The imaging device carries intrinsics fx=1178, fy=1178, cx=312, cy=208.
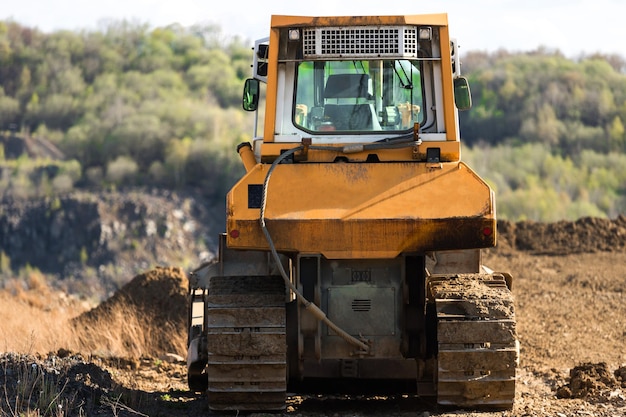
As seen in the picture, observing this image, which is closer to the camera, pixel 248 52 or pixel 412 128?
pixel 412 128

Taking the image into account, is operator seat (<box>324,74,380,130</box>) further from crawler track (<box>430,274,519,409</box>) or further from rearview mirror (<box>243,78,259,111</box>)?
crawler track (<box>430,274,519,409</box>)

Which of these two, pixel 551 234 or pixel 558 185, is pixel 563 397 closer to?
pixel 551 234

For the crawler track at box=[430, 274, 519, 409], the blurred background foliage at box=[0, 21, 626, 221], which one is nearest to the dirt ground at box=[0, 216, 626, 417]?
the crawler track at box=[430, 274, 519, 409]

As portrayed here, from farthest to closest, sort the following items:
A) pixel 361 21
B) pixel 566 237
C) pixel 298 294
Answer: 1. pixel 566 237
2. pixel 361 21
3. pixel 298 294

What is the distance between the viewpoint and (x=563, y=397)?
10.1 meters

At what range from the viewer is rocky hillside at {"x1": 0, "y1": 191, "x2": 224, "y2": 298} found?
4178 cm

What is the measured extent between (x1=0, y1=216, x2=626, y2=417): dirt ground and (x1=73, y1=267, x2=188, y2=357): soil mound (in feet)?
0.09

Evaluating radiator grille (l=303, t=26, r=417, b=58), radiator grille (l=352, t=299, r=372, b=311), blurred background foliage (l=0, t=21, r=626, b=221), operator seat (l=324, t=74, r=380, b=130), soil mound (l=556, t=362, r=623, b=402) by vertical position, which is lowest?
soil mound (l=556, t=362, r=623, b=402)

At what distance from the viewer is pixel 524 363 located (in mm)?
12594

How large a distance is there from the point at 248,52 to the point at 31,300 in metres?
62.4

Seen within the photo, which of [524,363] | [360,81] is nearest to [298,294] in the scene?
[360,81]

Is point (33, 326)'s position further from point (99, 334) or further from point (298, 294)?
point (298, 294)

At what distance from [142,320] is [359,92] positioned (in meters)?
6.45

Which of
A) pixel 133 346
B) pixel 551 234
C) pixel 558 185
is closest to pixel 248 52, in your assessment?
pixel 558 185
